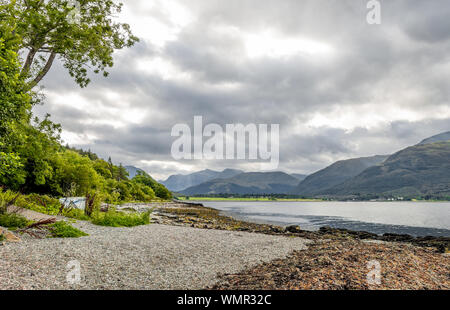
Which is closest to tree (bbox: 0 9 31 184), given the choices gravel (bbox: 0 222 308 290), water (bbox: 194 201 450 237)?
gravel (bbox: 0 222 308 290)

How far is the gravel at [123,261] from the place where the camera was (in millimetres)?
7723

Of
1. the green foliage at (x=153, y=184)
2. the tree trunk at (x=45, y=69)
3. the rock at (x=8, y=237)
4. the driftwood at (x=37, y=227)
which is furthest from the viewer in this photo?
the green foliage at (x=153, y=184)

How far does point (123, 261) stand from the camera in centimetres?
991

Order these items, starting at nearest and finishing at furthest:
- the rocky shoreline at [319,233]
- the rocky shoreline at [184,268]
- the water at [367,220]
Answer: the rocky shoreline at [184,268]
the rocky shoreline at [319,233]
the water at [367,220]

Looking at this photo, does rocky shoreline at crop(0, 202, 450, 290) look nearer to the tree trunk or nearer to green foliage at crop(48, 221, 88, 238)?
green foliage at crop(48, 221, 88, 238)

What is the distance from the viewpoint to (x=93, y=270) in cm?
872

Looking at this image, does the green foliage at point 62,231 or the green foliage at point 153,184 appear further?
the green foliage at point 153,184

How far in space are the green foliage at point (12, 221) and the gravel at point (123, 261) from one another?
10.6 feet

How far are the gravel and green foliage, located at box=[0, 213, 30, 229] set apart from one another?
3.22 m

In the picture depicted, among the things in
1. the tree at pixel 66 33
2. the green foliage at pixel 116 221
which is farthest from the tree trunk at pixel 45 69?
the green foliage at pixel 116 221

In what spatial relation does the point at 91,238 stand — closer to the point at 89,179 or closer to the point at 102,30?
the point at 102,30

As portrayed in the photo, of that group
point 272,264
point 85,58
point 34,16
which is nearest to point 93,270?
point 272,264

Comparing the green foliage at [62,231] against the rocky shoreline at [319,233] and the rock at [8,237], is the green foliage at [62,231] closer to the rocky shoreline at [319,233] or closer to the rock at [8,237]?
the rock at [8,237]
